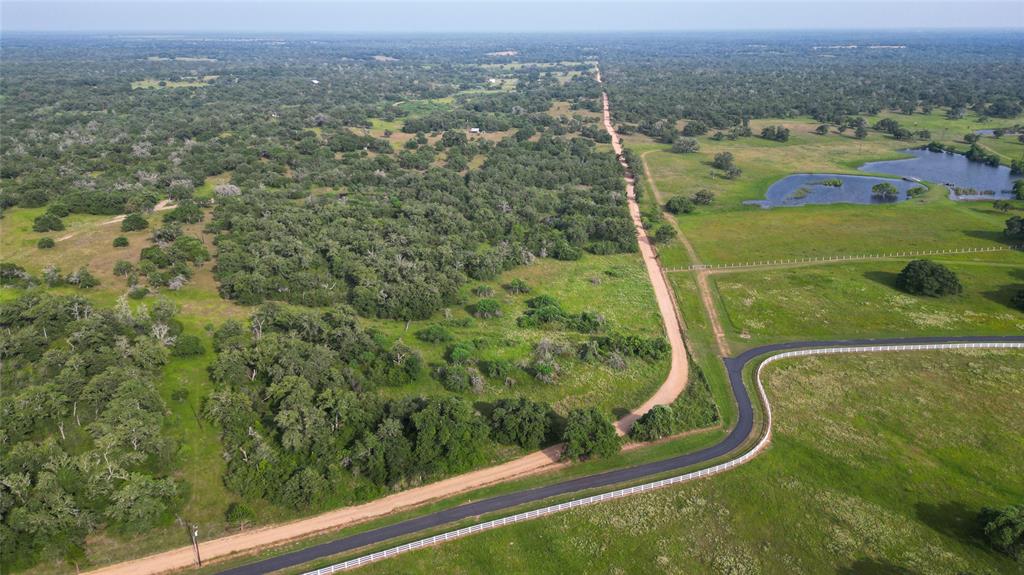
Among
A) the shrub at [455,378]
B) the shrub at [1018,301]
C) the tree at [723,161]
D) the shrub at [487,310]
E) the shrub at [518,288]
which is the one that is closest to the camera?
the shrub at [455,378]

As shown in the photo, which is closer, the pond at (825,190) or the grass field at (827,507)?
A: the grass field at (827,507)

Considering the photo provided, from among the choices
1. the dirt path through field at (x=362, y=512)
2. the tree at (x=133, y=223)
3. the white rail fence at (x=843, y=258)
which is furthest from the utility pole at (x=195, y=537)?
the tree at (x=133, y=223)

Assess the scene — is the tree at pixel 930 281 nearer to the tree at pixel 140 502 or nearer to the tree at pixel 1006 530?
the tree at pixel 1006 530

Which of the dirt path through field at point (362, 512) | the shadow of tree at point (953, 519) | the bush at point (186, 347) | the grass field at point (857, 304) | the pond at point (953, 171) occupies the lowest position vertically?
the shadow of tree at point (953, 519)

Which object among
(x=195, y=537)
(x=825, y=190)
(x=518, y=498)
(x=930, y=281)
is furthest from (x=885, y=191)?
(x=195, y=537)

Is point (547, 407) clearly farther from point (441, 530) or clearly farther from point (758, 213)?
point (758, 213)

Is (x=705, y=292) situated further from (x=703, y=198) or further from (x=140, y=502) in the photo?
(x=140, y=502)

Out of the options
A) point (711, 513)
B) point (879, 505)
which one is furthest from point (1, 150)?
point (879, 505)

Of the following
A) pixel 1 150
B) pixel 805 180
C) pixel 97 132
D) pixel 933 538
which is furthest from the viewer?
pixel 97 132
